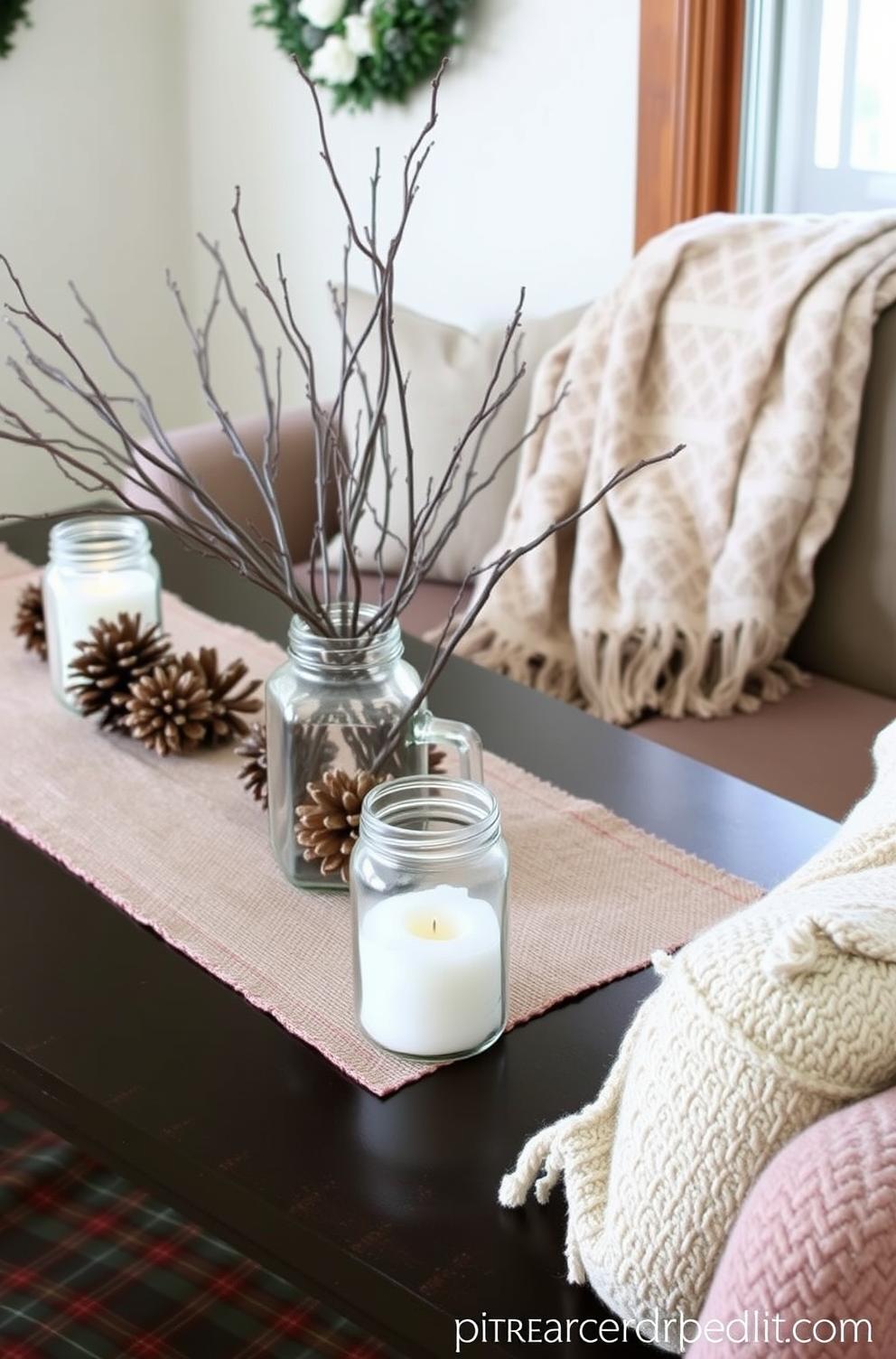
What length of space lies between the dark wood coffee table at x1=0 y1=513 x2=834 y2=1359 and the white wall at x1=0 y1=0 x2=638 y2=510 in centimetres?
172

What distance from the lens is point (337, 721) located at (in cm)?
104

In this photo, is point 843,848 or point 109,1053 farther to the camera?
point 109,1053

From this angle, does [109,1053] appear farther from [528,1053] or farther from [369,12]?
[369,12]

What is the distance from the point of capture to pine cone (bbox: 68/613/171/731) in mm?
1311

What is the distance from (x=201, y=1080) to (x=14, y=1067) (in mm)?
118

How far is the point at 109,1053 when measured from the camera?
897 mm

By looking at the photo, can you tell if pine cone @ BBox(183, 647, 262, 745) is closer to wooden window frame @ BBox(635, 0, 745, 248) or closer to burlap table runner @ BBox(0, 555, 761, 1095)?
burlap table runner @ BBox(0, 555, 761, 1095)

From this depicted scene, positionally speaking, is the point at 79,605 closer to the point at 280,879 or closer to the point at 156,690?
the point at 156,690

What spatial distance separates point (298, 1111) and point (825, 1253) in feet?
1.22

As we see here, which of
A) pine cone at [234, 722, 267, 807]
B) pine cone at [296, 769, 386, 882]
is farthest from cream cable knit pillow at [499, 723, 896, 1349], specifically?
pine cone at [234, 722, 267, 807]

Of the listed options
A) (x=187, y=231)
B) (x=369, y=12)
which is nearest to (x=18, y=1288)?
(x=369, y=12)

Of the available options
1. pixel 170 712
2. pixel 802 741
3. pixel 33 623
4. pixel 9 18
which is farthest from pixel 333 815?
pixel 9 18

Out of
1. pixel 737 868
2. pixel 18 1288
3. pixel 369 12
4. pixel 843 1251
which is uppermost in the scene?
pixel 369 12

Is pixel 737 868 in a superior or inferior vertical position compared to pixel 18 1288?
superior
